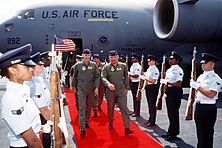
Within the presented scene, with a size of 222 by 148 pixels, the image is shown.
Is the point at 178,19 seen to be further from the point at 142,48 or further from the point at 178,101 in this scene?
the point at 178,101

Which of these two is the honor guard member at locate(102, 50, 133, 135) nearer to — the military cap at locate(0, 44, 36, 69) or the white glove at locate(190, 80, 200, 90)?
the white glove at locate(190, 80, 200, 90)

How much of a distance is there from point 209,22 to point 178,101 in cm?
600

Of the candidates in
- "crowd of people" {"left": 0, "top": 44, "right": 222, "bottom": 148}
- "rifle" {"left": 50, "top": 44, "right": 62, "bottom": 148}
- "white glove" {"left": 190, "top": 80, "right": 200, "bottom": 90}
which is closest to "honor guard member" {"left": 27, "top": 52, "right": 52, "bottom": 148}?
"crowd of people" {"left": 0, "top": 44, "right": 222, "bottom": 148}

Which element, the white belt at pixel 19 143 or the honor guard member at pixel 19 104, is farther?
the white belt at pixel 19 143

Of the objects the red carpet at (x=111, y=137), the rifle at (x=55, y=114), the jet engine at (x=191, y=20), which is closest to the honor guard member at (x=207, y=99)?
the red carpet at (x=111, y=137)

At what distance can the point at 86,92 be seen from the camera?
22.1 feet

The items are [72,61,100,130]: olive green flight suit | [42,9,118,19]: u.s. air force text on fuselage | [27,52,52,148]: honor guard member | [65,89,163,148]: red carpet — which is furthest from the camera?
[42,9,118,19]: u.s. air force text on fuselage

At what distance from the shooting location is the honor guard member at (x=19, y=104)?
235 centimetres

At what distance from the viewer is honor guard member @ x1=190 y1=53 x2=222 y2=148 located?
4.51 meters

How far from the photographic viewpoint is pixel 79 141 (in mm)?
6027

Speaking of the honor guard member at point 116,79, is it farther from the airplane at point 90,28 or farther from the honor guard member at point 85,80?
the airplane at point 90,28

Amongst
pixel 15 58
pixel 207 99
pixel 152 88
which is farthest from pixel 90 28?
pixel 15 58

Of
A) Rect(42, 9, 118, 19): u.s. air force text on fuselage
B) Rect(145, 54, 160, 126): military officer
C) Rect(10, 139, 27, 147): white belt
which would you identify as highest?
Rect(42, 9, 118, 19): u.s. air force text on fuselage

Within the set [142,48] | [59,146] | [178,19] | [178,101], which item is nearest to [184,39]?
[178,19]
